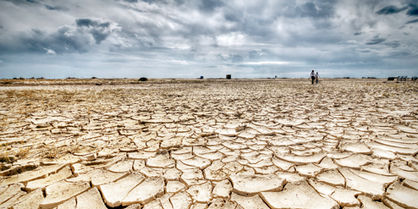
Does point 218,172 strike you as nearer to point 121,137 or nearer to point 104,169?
point 104,169

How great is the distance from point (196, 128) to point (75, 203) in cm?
181

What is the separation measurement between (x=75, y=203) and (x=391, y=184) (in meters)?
2.22

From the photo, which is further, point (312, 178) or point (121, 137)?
point (121, 137)

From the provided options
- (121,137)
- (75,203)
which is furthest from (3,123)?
(75,203)

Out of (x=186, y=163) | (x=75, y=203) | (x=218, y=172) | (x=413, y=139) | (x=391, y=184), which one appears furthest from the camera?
(x=413, y=139)

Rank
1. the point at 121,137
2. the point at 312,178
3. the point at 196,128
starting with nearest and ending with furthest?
the point at 312,178 < the point at 121,137 < the point at 196,128

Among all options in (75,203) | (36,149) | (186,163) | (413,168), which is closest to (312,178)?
(413,168)

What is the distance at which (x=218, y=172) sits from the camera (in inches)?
61.7

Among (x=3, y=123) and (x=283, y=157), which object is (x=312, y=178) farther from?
(x=3, y=123)

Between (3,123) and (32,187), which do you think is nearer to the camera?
(32,187)

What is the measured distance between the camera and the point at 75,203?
3.92ft

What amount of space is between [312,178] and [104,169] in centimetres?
177

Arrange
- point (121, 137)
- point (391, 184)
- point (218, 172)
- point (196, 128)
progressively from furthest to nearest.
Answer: point (196, 128) → point (121, 137) → point (218, 172) → point (391, 184)

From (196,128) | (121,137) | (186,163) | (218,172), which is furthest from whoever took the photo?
(196,128)
